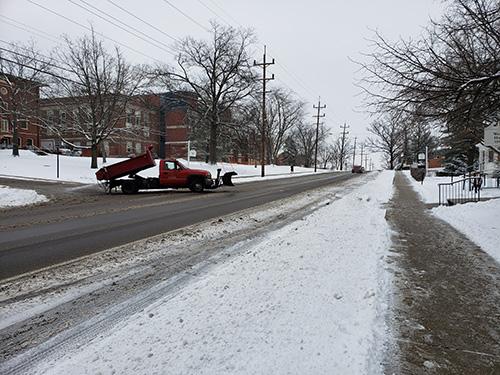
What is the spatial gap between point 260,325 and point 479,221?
28.3ft

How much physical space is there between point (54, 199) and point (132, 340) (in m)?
14.2

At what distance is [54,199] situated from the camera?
A: 50.6ft

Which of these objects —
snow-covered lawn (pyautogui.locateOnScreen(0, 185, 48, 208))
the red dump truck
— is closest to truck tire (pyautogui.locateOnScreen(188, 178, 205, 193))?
the red dump truck

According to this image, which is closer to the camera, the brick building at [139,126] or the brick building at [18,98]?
the brick building at [18,98]

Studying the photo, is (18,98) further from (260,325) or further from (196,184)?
(260,325)

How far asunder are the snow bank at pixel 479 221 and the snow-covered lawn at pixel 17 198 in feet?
48.0

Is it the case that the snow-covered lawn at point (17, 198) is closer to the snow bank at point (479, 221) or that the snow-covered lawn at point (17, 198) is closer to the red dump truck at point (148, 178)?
the red dump truck at point (148, 178)

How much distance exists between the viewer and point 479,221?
31.9 ft

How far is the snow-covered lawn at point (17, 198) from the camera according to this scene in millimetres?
13580

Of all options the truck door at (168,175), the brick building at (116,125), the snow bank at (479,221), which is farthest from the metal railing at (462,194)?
the brick building at (116,125)

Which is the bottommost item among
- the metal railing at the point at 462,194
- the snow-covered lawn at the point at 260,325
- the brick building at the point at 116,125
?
the snow-covered lawn at the point at 260,325

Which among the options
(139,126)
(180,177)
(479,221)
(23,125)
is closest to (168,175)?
(180,177)

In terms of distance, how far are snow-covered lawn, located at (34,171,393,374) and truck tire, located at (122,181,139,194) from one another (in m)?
14.1

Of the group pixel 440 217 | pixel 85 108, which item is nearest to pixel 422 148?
pixel 85 108
